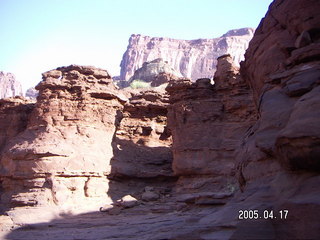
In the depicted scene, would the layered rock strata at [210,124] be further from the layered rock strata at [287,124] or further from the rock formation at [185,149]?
the layered rock strata at [287,124]

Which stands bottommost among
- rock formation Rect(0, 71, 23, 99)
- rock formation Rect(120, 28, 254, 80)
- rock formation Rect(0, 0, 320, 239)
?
rock formation Rect(0, 0, 320, 239)

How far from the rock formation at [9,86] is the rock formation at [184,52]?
2775 cm

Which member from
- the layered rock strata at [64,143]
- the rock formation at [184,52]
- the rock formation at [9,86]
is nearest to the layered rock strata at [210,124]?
the layered rock strata at [64,143]

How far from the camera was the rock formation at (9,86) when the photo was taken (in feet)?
270

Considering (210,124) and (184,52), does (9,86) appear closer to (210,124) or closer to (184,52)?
(184,52)

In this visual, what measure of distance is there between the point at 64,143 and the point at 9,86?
76740 mm

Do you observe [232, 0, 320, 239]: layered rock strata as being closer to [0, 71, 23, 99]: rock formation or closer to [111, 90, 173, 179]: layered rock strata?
[111, 90, 173, 179]: layered rock strata

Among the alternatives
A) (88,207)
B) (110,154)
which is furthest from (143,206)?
(110,154)

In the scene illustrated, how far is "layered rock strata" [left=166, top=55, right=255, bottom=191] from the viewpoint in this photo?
1591 cm

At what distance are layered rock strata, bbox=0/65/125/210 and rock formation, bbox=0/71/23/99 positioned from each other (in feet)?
229

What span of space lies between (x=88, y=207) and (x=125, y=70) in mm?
89540

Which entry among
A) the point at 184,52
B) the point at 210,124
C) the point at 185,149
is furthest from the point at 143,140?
the point at 184,52

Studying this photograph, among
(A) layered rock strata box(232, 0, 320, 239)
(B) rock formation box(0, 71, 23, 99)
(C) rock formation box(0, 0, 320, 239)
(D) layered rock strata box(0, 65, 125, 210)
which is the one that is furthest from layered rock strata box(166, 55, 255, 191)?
(B) rock formation box(0, 71, 23, 99)

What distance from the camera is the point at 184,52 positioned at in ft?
334
